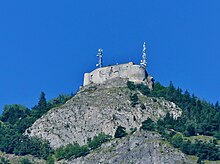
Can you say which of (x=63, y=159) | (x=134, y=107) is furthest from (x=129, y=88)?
(x=63, y=159)

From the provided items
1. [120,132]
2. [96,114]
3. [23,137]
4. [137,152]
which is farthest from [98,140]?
[23,137]

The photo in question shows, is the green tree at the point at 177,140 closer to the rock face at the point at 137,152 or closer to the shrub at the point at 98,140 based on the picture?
the rock face at the point at 137,152

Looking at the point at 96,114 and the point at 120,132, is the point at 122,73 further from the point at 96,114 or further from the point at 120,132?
the point at 120,132

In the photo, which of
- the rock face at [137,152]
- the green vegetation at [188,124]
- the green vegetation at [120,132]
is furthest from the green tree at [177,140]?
the green vegetation at [120,132]

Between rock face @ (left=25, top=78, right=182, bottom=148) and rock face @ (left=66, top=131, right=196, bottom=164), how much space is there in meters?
7.29

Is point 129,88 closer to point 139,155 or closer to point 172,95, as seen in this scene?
point 172,95

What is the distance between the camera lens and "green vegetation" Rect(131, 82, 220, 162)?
17350 centimetres

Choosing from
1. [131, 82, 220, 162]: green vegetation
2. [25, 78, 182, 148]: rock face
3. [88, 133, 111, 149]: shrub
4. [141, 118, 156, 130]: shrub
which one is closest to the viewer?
[131, 82, 220, 162]: green vegetation

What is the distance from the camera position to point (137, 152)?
171 metres

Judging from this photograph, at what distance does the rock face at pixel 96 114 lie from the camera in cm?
18400

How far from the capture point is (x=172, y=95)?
646 feet

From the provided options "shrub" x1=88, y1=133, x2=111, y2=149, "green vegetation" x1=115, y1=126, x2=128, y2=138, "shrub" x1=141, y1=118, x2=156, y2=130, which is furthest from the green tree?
"shrub" x1=88, y1=133, x2=111, y2=149

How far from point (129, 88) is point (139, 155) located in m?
23.0

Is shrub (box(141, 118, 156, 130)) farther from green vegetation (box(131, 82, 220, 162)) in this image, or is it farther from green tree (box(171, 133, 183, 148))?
green tree (box(171, 133, 183, 148))
